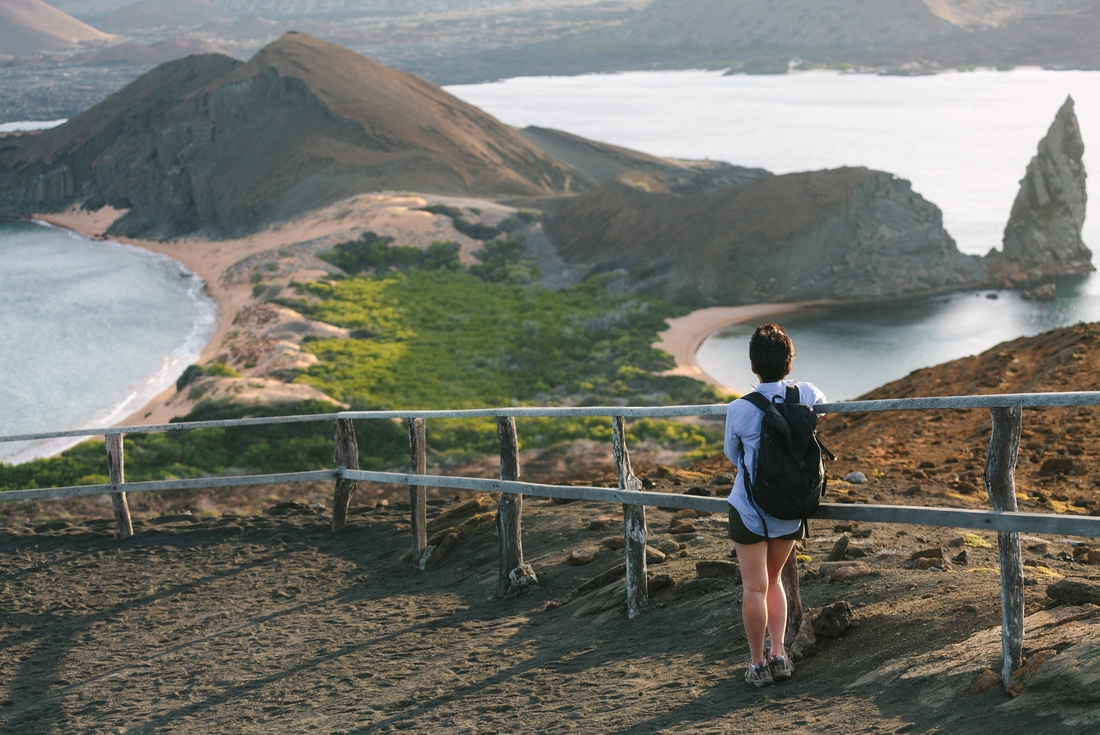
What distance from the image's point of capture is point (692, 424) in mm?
27750

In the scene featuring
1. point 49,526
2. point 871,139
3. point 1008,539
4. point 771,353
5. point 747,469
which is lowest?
point 49,526

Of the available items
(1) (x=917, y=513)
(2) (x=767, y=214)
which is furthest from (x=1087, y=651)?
(2) (x=767, y=214)

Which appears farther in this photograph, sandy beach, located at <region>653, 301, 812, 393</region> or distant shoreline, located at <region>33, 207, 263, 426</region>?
sandy beach, located at <region>653, 301, 812, 393</region>

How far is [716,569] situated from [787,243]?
42.8 m

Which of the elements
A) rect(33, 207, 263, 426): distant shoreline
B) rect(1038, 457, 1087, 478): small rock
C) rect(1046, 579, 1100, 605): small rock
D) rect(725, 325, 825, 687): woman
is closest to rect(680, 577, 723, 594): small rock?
rect(725, 325, 825, 687): woman

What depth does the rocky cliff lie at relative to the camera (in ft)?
154

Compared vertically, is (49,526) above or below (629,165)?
below

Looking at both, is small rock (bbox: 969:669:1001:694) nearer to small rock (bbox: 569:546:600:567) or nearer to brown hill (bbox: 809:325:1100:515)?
small rock (bbox: 569:546:600:567)

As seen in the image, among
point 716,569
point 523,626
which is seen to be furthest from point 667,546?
point 523,626

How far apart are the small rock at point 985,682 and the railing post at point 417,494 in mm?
5349

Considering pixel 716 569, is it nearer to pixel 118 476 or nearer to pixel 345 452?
pixel 345 452

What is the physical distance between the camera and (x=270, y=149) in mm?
68438

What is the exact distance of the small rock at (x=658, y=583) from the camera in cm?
727

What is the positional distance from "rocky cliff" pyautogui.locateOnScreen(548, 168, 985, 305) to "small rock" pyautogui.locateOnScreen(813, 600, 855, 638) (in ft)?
131
